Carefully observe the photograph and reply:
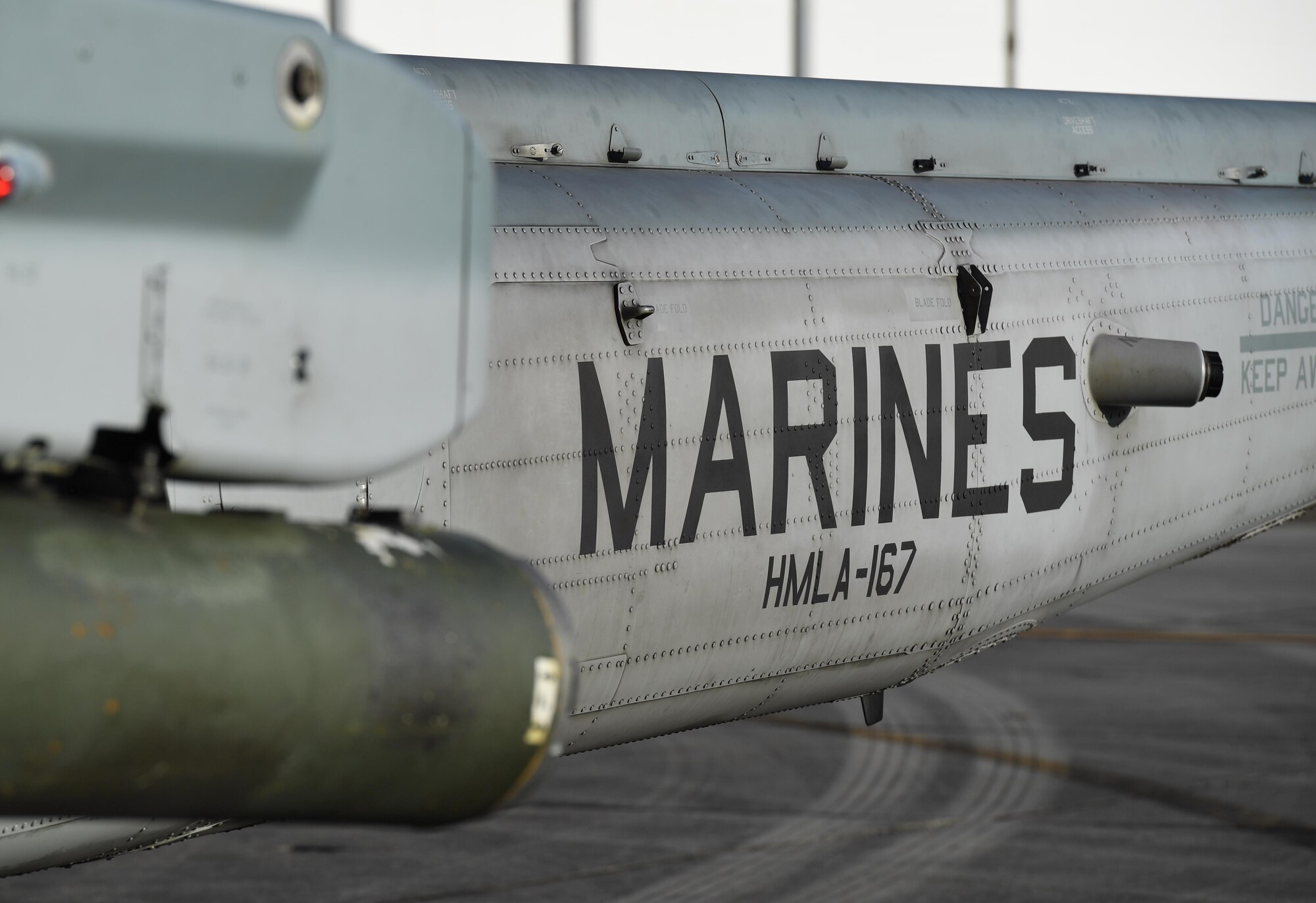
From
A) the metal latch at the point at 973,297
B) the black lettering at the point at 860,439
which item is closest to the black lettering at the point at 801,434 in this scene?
the black lettering at the point at 860,439

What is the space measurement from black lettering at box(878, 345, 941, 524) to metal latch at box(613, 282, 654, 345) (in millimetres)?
1154

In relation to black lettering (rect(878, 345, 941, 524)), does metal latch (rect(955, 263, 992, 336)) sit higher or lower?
higher

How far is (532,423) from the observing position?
508 cm

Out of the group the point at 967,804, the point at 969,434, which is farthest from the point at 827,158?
the point at 967,804

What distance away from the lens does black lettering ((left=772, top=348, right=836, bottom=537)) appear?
5.69m

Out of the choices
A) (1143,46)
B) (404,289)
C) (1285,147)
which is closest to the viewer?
(404,289)

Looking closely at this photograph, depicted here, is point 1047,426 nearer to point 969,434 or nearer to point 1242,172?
point 969,434

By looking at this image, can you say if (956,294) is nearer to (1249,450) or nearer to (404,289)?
(1249,450)

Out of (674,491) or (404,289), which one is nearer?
(404,289)

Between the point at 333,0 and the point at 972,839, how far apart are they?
1530cm

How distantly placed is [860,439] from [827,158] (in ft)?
4.85

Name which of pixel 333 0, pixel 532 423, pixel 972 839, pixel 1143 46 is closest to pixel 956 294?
pixel 532 423

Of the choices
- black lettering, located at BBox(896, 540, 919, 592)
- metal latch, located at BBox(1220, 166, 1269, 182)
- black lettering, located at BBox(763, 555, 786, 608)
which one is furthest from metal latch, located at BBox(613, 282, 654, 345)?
metal latch, located at BBox(1220, 166, 1269, 182)

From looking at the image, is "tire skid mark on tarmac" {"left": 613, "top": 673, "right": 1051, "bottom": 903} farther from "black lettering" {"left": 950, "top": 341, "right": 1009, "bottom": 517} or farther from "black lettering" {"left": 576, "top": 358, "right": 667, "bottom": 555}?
"black lettering" {"left": 576, "top": 358, "right": 667, "bottom": 555}
